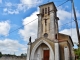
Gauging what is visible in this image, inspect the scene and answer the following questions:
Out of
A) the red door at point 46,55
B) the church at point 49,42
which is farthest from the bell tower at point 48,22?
the red door at point 46,55

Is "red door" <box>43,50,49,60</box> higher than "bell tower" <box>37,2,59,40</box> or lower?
lower

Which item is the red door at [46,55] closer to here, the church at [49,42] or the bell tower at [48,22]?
the church at [49,42]

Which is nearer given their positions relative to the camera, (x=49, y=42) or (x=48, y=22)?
(x=49, y=42)

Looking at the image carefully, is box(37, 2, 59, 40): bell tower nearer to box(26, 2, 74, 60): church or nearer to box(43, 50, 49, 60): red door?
box(26, 2, 74, 60): church

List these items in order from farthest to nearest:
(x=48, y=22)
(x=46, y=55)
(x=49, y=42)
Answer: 1. (x=48, y=22)
2. (x=46, y=55)
3. (x=49, y=42)

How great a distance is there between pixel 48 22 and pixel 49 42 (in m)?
4.99

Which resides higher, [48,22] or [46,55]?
[48,22]

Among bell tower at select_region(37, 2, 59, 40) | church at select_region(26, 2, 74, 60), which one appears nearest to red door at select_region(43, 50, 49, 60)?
church at select_region(26, 2, 74, 60)

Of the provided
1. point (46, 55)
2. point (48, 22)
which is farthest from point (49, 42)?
point (48, 22)

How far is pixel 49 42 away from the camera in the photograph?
2136 cm

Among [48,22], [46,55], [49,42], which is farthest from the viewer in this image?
[48,22]

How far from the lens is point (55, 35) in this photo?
76.8 feet

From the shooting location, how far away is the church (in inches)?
800

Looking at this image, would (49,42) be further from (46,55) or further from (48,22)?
(48,22)
